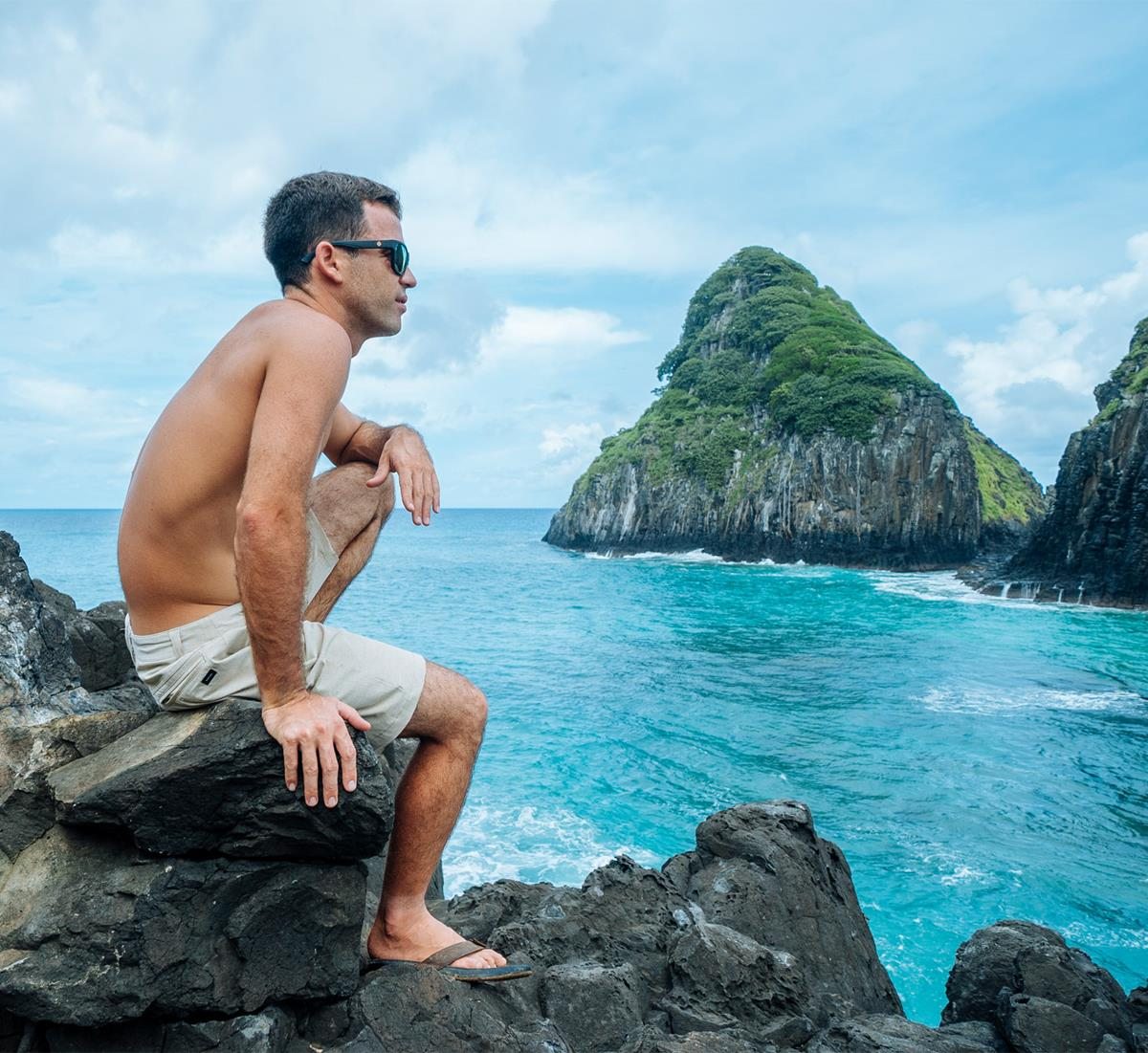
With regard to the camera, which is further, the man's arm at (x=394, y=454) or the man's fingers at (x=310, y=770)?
the man's arm at (x=394, y=454)

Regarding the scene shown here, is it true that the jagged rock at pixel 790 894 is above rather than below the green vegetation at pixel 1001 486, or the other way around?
below

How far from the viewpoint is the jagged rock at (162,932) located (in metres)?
2.57

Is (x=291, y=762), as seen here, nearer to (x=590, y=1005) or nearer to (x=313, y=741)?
(x=313, y=741)

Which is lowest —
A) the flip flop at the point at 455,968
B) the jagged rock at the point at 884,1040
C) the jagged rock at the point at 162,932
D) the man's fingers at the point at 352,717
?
the jagged rock at the point at 884,1040

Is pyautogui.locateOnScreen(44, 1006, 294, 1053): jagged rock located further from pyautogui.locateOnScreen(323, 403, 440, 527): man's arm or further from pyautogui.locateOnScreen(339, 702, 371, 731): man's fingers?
pyautogui.locateOnScreen(323, 403, 440, 527): man's arm

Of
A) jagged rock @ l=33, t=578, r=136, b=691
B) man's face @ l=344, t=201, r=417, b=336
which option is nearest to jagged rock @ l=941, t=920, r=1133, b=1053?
man's face @ l=344, t=201, r=417, b=336

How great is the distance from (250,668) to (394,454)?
969 millimetres

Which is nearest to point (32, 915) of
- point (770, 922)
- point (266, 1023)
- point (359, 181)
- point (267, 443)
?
point (266, 1023)

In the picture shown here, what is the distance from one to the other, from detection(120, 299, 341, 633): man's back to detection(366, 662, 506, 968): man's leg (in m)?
0.81

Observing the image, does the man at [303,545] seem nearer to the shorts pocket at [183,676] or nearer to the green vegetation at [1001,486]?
the shorts pocket at [183,676]

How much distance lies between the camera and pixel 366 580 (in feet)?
190

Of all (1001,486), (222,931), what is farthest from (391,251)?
(1001,486)

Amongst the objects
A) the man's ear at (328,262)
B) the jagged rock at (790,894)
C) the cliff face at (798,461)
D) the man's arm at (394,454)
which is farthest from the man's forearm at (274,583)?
the cliff face at (798,461)

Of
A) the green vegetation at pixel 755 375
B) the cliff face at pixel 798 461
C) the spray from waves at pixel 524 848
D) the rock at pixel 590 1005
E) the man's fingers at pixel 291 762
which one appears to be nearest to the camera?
the man's fingers at pixel 291 762
